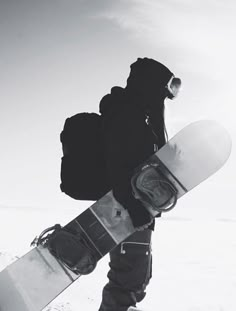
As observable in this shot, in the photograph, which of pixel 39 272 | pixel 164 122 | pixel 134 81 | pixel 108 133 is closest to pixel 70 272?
pixel 39 272

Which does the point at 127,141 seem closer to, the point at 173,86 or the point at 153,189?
the point at 153,189

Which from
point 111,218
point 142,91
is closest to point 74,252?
point 111,218

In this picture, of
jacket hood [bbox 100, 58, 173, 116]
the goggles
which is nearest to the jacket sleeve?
jacket hood [bbox 100, 58, 173, 116]

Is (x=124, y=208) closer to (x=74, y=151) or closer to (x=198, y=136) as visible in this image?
(x=74, y=151)

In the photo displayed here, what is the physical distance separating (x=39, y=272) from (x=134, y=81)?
1837 mm

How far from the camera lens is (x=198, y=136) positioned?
2.77 m

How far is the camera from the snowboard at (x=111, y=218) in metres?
2.48

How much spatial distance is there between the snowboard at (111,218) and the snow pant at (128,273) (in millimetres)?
92

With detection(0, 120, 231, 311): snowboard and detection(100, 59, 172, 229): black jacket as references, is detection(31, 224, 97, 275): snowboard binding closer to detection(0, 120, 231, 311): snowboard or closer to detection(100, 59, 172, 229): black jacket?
detection(0, 120, 231, 311): snowboard

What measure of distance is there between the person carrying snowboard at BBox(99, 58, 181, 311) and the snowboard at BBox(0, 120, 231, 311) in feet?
0.24

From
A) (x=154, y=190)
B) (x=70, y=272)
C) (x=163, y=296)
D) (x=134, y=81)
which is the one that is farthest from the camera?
(x=163, y=296)

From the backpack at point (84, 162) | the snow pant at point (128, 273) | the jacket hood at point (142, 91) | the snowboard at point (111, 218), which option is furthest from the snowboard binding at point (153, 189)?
the jacket hood at point (142, 91)

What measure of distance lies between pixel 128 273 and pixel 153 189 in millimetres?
646

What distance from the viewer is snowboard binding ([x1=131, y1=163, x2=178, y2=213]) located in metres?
2.39
